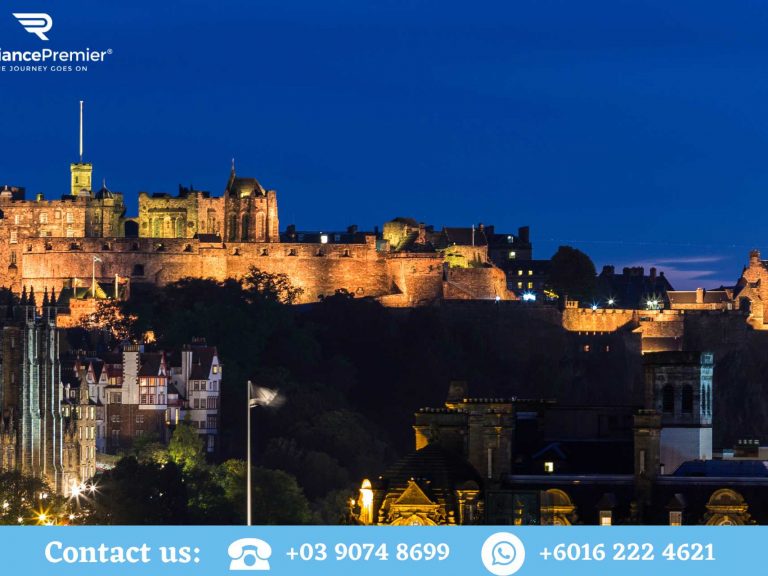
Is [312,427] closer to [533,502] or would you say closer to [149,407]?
[149,407]

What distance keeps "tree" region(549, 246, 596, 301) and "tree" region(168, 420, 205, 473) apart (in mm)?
45222

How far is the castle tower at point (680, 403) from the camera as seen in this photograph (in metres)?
71.8

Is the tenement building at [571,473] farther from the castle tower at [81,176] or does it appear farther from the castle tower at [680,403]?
the castle tower at [81,176]

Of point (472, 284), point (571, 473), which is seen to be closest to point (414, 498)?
point (571, 473)

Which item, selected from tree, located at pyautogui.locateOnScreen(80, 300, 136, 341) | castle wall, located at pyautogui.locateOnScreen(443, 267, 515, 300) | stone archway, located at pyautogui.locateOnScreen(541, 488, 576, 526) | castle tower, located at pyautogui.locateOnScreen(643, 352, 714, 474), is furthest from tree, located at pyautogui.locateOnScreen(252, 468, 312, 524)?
stone archway, located at pyautogui.locateOnScreen(541, 488, 576, 526)

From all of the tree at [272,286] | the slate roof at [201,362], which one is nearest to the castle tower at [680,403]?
the slate roof at [201,362]

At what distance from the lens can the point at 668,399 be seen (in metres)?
73.0

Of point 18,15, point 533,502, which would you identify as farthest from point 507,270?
point 533,502

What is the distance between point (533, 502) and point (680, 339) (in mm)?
94848

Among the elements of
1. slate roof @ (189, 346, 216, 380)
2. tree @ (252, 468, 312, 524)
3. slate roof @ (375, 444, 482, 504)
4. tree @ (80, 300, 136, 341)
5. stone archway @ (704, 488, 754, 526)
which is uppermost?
tree @ (80, 300, 136, 341)

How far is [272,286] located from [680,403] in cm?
8553
